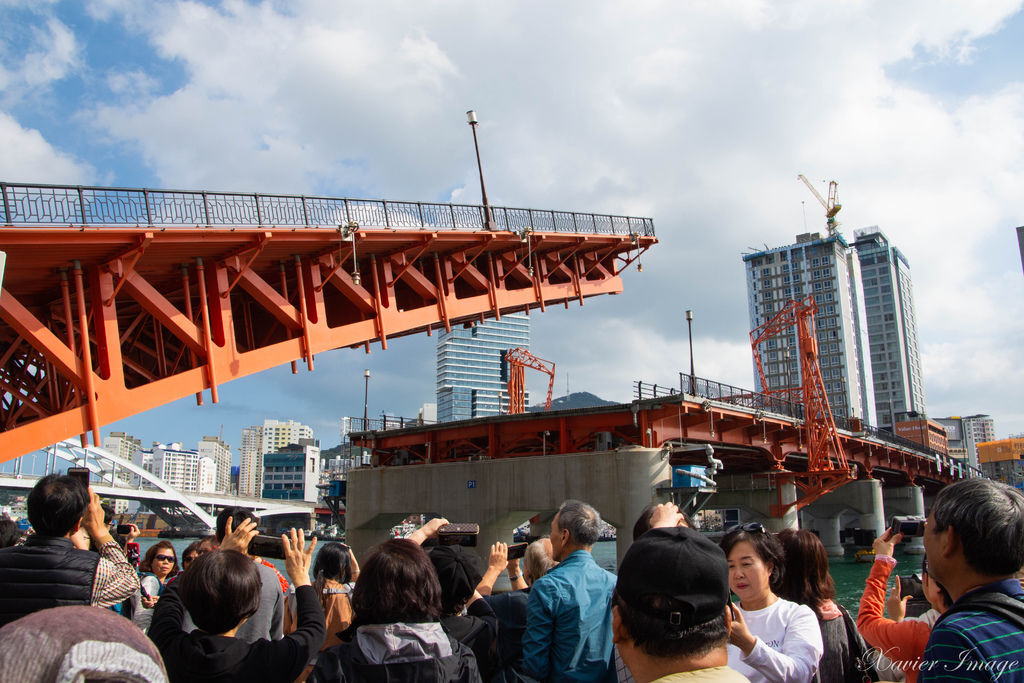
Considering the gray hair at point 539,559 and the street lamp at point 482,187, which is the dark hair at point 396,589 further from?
the street lamp at point 482,187

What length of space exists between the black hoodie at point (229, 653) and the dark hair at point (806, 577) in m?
2.76

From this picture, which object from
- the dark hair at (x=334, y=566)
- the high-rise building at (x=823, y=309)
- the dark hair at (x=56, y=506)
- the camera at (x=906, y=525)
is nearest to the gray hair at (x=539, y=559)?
the dark hair at (x=334, y=566)

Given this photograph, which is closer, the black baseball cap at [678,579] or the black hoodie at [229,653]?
the black baseball cap at [678,579]

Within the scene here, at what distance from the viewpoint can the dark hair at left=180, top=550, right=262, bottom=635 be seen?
131 inches

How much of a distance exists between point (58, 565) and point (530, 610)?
253 cm

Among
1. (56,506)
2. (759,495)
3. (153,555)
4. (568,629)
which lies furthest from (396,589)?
(759,495)

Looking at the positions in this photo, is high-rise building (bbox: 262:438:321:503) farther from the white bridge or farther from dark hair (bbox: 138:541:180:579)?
dark hair (bbox: 138:541:180:579)

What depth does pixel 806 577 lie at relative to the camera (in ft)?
13.9

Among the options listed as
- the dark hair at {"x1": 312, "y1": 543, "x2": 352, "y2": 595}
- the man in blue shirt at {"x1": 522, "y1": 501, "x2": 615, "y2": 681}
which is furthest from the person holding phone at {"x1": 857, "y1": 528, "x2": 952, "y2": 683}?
the dark hair at {"x1": 312, "y1": 543, "x2": 352, "y2": 595}

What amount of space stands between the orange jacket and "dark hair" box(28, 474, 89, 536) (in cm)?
418

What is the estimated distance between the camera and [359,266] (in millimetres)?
19922

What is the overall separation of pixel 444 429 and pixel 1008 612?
31325 mm

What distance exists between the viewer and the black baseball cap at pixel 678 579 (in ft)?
7.08

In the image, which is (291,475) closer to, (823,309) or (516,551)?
(823,309)
